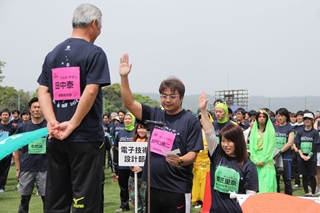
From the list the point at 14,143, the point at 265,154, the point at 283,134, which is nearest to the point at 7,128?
the point at 265,154

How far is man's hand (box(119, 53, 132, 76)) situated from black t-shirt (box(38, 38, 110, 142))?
608mm

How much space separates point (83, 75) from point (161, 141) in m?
1.28

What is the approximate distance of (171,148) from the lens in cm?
419

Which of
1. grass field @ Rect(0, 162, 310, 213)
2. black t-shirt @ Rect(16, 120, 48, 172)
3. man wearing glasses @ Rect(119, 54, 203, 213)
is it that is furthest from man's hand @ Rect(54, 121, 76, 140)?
grass field @ Rect(0, 162, 310, 213)

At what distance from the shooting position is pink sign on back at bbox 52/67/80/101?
320 cm

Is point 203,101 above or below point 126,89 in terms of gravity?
below

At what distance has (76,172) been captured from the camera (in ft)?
10.5

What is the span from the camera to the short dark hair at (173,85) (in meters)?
4.30

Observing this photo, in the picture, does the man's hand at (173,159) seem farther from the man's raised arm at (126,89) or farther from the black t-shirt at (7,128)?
the black t-shirt at (7,128)

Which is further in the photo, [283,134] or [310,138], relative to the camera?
[310,138]

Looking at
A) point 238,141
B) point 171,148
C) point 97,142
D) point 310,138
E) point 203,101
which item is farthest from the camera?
point 310,138

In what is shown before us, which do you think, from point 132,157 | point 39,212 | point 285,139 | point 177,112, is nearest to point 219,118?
point 132,157

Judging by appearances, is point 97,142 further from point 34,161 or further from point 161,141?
point 34,161

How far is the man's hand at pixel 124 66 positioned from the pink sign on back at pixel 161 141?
0.70 meters
